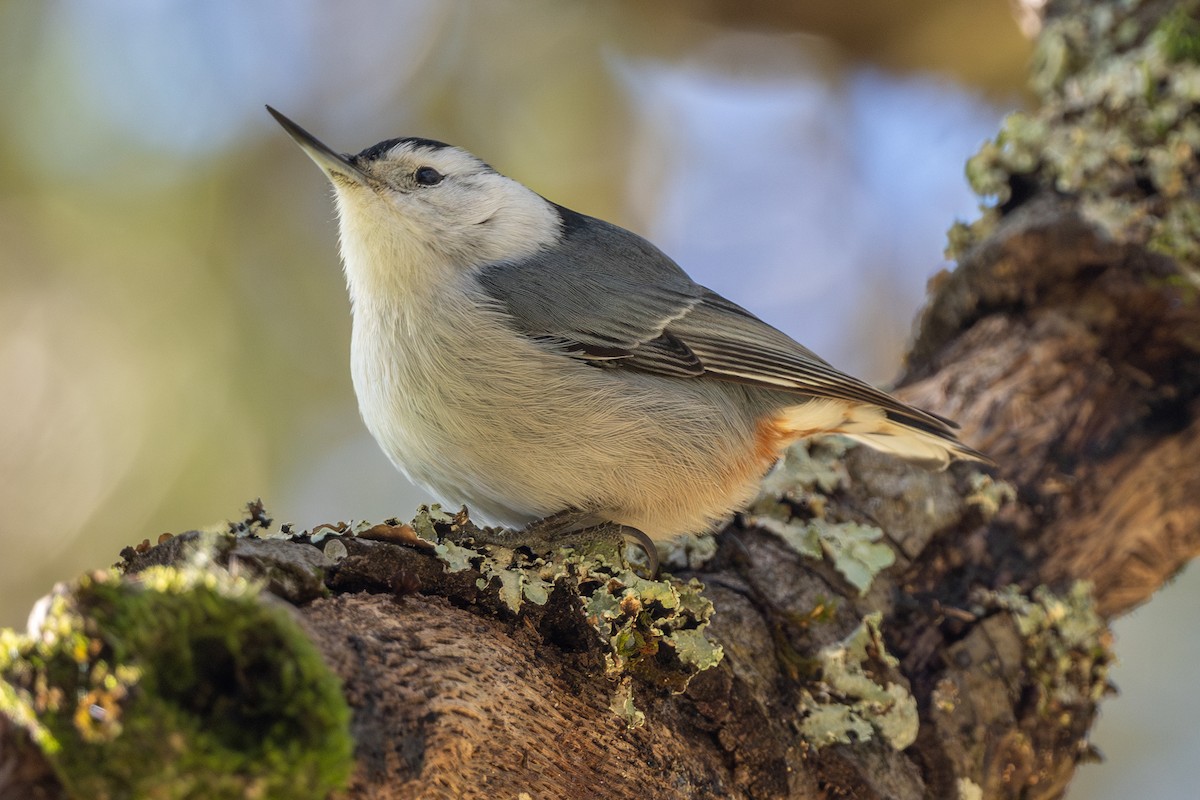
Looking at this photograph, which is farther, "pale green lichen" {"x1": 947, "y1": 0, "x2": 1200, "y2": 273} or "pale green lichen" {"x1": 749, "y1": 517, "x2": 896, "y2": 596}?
"pale green lichen" {"x1": 947, "y1": 0, "x2": 1200, "y2": 273}

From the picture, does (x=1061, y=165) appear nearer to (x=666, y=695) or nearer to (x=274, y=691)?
(x=666, y=695)

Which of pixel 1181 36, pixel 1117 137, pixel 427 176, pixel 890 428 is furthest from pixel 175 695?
pixel 1181 36

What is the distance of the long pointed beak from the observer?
7.95 ft

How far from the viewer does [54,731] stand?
41.3 inches

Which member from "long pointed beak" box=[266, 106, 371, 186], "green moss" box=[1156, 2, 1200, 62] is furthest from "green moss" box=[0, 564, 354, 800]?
"green moss" box=[1156, 2, 1200, 62]

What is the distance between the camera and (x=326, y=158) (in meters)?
2.48

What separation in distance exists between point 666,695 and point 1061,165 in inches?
85.5

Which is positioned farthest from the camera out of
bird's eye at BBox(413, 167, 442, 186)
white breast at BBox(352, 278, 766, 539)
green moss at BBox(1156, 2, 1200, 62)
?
green moss at BBox(1156, 2, 1200, 62)

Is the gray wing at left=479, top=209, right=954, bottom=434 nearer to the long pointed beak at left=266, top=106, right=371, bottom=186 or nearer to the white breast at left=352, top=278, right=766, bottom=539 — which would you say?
the white breast at left=352, top=278, right=766, bottom=539

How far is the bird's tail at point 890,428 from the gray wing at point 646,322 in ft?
0.04

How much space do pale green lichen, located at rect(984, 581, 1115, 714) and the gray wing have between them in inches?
19.1

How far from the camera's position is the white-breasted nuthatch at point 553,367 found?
84.1 inches

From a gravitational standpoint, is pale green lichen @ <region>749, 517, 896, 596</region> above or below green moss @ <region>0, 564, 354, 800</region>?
above

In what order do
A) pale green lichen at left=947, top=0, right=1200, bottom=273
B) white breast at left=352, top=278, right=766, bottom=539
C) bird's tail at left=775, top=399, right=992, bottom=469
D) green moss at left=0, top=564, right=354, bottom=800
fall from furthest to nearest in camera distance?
1. pale green lichen at left=947, top=0, right=1200, bottom=273
2. bird's tail at left=775, top=399, right=992, bottom=469
3. white breast at left=352, top=278, right=766, bottom=539
4. green moss at left=0, top=564, right=354, bottom=800
